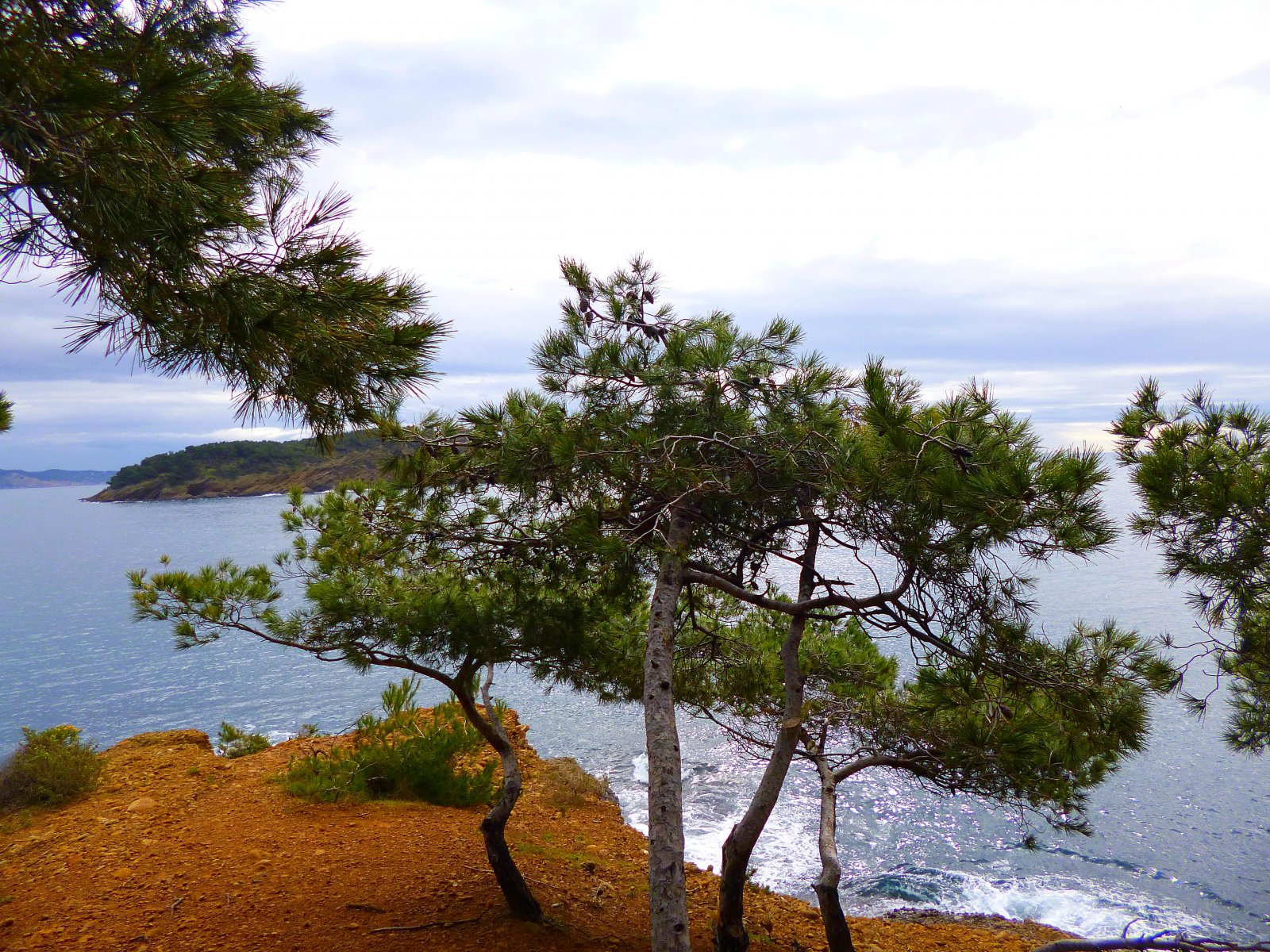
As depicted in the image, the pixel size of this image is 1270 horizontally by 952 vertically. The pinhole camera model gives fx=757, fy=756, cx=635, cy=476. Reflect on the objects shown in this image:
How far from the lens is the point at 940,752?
18.3ft

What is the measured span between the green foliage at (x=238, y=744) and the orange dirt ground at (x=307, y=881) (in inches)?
43.9

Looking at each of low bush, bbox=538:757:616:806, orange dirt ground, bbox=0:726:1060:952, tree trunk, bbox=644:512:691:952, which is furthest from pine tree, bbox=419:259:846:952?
low bush, bbox=538:757:616:806

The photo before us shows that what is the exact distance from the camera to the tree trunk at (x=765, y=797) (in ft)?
17.2

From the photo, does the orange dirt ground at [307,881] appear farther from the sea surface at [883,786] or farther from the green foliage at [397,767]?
the sea surface at [883,786]

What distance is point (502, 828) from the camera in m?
5.48

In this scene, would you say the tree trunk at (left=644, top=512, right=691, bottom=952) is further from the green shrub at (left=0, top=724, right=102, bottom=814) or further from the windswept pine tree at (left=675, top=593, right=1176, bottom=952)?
the green shrub at (left=0, top=724, right=102, bottom=814)

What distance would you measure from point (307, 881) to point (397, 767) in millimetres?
2787

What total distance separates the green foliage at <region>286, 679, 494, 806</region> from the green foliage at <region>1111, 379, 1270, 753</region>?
7407 mm

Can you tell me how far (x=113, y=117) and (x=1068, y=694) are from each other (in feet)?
18.0

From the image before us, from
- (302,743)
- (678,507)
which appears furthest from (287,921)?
(302,743)

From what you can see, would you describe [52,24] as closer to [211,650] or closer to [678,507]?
[678,507]

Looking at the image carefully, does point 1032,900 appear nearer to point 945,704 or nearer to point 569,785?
point 569,785

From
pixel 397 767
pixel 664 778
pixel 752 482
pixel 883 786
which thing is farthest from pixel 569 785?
pixel 752 482

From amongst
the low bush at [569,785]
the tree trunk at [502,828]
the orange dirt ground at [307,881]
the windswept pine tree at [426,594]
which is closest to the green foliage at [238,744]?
the orange dirt ground at [307,881]
